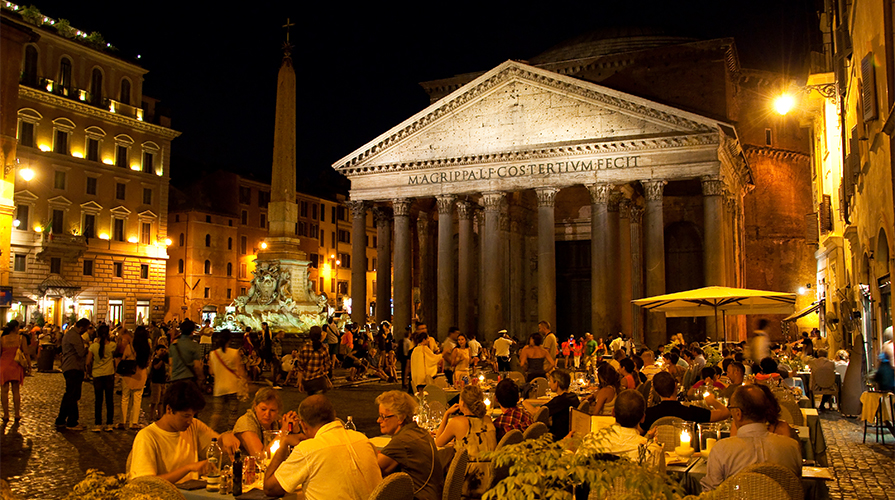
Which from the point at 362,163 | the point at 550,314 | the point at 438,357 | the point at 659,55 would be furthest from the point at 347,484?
Result: the point at 659,55

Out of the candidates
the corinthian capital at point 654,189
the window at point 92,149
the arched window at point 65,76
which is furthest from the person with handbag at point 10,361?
the window at point 92,149

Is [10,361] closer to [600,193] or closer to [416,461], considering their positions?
[416,461]

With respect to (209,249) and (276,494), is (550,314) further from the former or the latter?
(209,249)

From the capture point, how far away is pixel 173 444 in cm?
452

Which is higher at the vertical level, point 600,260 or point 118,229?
point 118,229

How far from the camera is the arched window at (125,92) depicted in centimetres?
3934

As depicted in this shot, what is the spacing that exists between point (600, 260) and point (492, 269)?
4027 millimetres

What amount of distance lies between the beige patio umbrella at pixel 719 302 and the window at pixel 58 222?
2997 centimetres

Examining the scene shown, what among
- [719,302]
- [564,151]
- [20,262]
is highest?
[564,151]

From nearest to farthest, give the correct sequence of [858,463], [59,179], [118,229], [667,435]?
[667,435], [858,463], [59,179], [118,229]

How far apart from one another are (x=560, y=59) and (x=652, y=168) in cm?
1467

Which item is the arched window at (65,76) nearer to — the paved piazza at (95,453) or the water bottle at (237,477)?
the paved piazza at (95,453)

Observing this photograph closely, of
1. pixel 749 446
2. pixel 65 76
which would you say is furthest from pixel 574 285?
pixel 749 446

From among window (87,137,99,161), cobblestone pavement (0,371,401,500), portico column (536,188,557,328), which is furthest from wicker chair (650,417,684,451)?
window (87,137,99,161)
